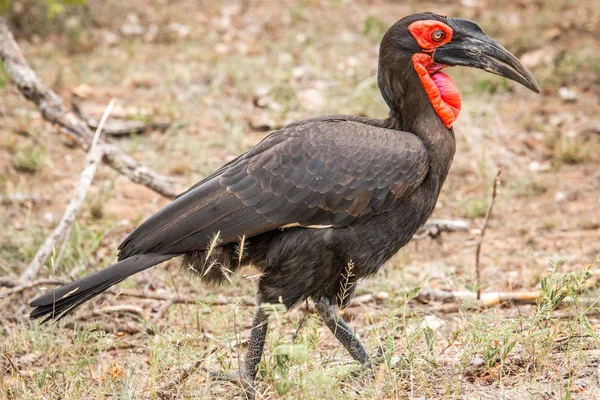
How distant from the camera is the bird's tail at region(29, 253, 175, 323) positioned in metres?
3.29

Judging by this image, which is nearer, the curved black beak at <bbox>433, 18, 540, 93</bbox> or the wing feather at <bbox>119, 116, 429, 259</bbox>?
the wing feather at <bbox>119, 116, 429, 259</bbox>

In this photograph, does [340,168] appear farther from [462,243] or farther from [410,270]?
[462,243]

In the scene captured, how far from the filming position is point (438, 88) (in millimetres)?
3686

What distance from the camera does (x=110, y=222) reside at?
5.19 m

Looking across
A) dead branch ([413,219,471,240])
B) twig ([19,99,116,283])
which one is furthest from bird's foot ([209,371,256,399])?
dead branch ([413,219,471,240])

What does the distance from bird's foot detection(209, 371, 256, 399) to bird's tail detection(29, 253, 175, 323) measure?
1.86 ft

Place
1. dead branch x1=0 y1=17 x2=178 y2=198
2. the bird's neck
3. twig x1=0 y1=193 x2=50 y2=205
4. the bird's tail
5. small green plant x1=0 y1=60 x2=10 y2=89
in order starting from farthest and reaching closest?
twig x1=0 y1=193 x2=50 y2=205 < small green plant x1=0 y1=60 x2=10 y2=89 < dead branch x1=0 y1=17 x2=178 y2=198 < the bird's neck < the bird's tail

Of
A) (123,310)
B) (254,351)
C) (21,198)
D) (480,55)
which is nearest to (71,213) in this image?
(123,310)

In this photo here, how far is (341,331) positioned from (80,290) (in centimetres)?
118

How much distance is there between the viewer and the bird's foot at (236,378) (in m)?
3.35

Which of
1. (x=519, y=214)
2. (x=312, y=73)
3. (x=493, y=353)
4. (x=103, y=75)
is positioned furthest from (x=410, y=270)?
(x=103, y=75)

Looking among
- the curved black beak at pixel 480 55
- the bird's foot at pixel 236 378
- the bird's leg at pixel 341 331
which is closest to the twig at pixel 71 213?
the bird's foot at pixel 236 378

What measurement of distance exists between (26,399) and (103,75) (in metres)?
4.81

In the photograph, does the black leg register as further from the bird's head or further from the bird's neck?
the bird's head
